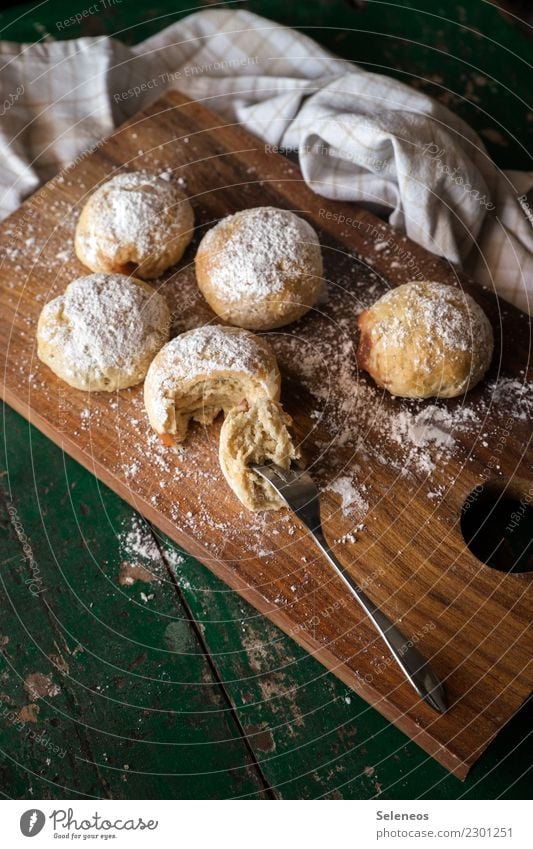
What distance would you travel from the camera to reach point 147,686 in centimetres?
187

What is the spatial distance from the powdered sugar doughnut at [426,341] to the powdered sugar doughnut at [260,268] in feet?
0.62

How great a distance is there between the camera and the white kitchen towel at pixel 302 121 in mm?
2252

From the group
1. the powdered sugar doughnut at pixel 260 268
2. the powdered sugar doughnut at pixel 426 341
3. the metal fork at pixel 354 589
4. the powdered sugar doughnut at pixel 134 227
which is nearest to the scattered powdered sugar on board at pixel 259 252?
the powdered sugar doughnut at pixel 260 268

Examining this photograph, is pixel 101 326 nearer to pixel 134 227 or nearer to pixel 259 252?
pixel 134 227

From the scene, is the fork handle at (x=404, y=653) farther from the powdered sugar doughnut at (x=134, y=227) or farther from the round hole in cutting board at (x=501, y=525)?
the powdered sugar doughnut at (x=134, y=227)

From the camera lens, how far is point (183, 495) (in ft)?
6.37

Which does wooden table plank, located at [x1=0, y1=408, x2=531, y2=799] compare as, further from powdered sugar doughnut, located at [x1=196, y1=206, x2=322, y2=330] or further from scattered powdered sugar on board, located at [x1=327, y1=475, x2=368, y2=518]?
powdered sugar doughnut, located at [x1=196, y1=206, x2=322, y2=330]

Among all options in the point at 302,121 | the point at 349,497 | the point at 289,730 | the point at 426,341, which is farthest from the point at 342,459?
the point at 302,121

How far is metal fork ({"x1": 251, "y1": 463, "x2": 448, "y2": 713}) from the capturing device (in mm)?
1712

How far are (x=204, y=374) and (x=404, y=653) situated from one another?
76cm

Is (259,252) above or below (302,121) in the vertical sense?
below

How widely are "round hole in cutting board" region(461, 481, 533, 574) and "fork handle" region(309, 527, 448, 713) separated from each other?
1.08 feet
